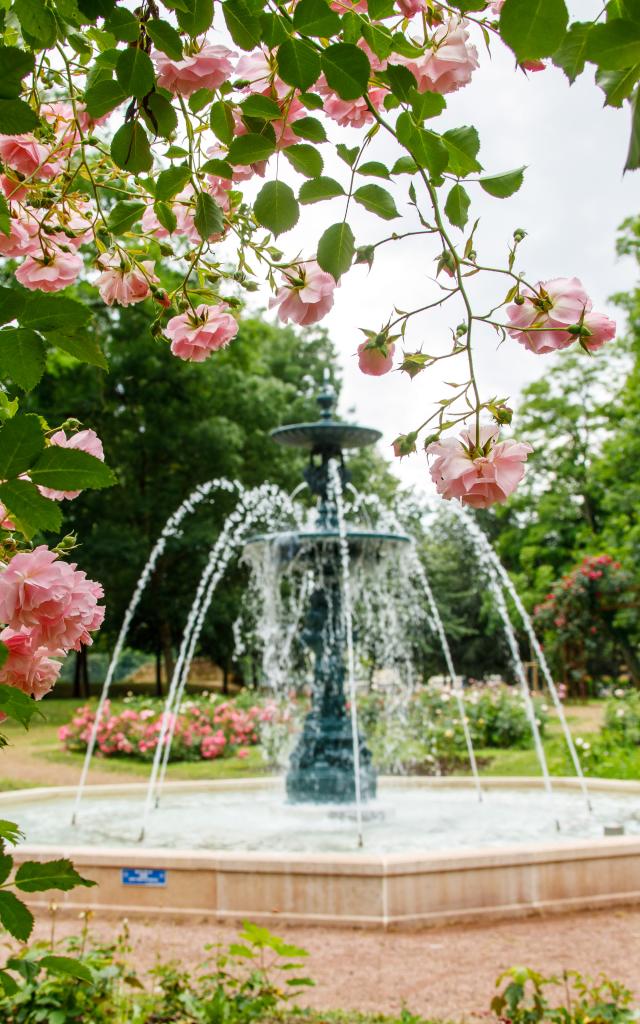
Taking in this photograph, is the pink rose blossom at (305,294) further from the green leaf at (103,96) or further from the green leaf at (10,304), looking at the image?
the green leaf at (10,304)

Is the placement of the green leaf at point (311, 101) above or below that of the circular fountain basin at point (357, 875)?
above

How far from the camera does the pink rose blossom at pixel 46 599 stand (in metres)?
1.12

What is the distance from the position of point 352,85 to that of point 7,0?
71 cm

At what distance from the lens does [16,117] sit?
120cm

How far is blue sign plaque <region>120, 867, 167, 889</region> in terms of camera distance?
17.4 feet

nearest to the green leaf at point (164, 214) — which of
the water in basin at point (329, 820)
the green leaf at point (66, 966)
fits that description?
the green leaf at point (66, 966)

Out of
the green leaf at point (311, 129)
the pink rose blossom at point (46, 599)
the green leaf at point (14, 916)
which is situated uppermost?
the green leaf at point (311, 129)

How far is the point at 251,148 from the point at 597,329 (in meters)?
0.53

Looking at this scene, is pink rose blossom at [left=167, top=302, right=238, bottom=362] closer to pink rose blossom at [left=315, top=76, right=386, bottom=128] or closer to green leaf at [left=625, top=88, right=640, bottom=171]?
pink rose blossom at [left=315, top=76, right=386, bottom=128]

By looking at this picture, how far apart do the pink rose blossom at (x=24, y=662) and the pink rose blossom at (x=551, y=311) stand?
2.55 feet

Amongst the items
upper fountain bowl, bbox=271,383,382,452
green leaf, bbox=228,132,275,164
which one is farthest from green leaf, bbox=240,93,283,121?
upper fountain bowl, bbox=271,383,382,452

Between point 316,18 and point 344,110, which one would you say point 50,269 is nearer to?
point 344,110

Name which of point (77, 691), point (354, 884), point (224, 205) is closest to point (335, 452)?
point (354, 884)

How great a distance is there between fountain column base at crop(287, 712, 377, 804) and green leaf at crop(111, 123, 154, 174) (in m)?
6.97
